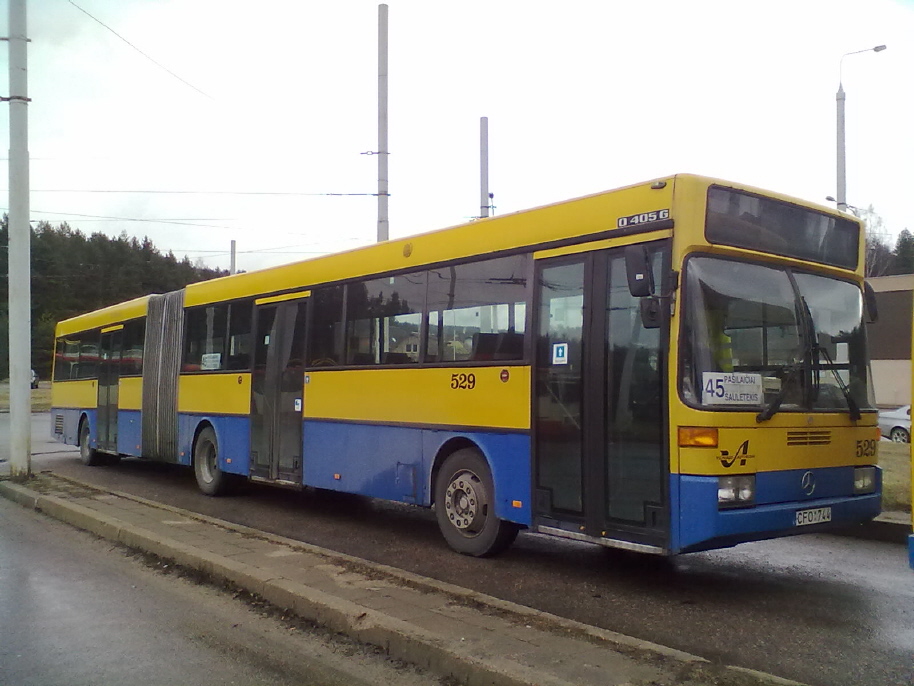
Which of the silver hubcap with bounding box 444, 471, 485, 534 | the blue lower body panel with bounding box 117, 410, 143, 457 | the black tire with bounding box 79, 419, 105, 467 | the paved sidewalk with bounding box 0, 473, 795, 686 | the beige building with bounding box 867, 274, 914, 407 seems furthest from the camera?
the beige building with bounding box 867, 274, 914, 407

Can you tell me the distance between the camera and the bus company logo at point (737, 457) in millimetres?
6316

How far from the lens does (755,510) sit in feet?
21.1

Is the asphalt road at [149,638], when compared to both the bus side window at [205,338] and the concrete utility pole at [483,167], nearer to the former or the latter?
the bus side window at [205,338]

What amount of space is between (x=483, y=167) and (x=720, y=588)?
1564cm

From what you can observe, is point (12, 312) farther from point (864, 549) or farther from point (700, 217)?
point (864, 549)

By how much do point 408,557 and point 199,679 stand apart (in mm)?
3659

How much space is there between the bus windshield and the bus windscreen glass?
0.19 metres

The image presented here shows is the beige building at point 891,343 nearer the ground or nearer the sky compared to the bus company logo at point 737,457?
nearer the sky

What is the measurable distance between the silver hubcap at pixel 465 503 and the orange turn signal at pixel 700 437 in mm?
2527

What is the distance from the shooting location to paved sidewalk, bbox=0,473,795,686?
15.1 feet

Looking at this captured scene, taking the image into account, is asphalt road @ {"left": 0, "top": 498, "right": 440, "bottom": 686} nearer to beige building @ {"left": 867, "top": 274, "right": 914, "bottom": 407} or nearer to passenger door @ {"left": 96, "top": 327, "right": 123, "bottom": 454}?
passenger door @ {"left": 96, "top": 327, "right": 123, "bottom": 454}

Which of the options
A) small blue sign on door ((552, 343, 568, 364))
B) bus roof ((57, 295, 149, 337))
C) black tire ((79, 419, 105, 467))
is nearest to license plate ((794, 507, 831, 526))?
small blue sign on door ((552, 343, 568, 364))

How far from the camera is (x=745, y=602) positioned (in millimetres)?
6848

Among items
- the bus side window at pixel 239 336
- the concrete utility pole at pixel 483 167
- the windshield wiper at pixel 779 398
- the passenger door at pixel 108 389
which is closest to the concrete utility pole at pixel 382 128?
the concrete utility pole at pixel 483 167
